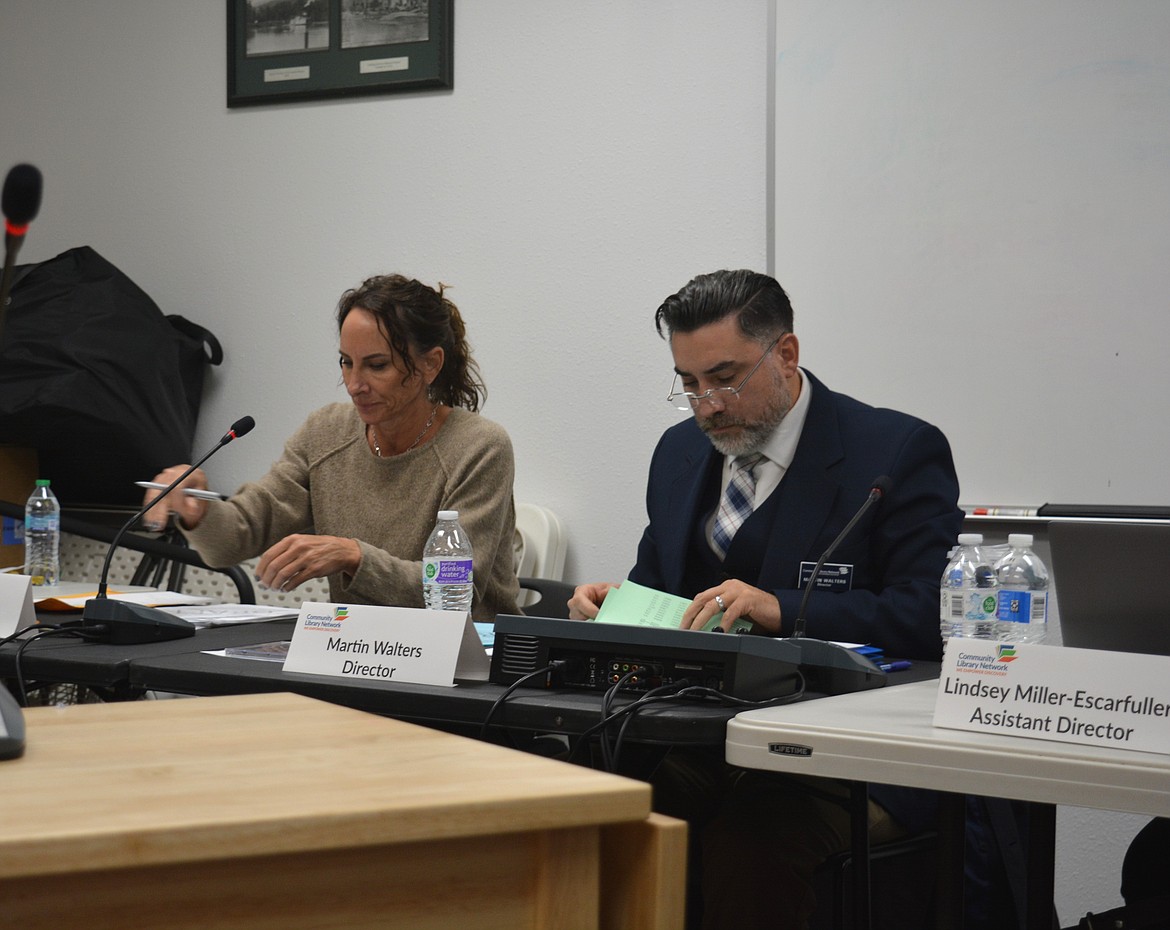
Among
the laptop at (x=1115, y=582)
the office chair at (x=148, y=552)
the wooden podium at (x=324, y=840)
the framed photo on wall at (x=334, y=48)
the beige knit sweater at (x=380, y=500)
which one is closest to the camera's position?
the wooden podium at (x=324, y=840)

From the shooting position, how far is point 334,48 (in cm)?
336

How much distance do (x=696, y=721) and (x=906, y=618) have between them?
67 cm

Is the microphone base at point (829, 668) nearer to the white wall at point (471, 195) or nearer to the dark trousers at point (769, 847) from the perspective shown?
the dark trousers at point (769, 847)

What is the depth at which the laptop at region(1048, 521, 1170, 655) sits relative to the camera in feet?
4.14

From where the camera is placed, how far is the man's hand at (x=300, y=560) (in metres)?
1.96

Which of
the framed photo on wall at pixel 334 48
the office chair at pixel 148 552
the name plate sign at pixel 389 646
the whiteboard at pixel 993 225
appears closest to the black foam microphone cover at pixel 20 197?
the name plate sign at pixel 389 646

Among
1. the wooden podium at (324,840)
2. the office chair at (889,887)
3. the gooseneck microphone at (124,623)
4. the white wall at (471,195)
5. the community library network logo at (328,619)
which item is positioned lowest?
the office chair at (889,887)

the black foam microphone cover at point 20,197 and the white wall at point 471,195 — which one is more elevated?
the white wall at point 471,195

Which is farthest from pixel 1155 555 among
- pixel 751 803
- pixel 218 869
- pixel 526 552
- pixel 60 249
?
pixel 60 249

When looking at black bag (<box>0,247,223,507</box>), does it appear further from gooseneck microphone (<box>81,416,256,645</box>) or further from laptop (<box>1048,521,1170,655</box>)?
laptop (<box>1048,521,1170,655</box>)

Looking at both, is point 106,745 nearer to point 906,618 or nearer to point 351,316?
point 906,618

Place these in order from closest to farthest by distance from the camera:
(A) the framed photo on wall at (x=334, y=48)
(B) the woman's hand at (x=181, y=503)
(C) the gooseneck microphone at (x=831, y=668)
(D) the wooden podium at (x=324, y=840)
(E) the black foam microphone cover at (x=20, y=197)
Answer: (D) the wooden podium at (x=324, y=840) < (E) the black foam microphone cover at (x=20, y=197) < (C) the gooseneck microphone at (x=831, y=668) < (B) the woman's hand at (x=181, y=503) < (A) the framed photo on wall at (x=334, y=48)

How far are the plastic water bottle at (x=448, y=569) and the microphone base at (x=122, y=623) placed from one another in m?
0.43

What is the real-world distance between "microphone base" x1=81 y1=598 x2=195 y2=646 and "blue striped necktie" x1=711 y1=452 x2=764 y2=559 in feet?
2.96
